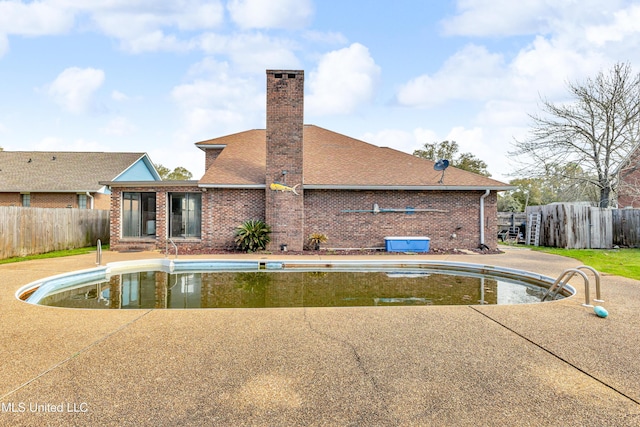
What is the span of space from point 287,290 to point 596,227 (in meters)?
14.1

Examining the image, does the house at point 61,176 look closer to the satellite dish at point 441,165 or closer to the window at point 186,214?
the window at point 186,214

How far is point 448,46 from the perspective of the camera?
13.2 meters

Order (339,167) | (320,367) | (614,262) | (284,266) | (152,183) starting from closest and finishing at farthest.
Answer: (320,367) → (284,266) → (614,262) → (152,183) → (339,167)

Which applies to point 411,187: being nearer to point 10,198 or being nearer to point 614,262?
point 614,262

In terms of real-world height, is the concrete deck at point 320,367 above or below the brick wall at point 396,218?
below

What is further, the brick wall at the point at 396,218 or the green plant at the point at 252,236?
the brick wall at the point at 396,218

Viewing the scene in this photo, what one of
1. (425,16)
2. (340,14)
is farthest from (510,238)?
(340,14)

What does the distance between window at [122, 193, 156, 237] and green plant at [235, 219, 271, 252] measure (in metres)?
4.96

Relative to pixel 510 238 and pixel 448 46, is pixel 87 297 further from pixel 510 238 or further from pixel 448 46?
pixel 510 238

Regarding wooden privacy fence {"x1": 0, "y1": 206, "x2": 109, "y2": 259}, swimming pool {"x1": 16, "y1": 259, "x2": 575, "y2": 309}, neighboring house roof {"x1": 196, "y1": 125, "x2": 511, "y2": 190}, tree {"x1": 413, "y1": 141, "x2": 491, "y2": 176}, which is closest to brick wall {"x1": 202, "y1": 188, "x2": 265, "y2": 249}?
neighboring house roof {"x1": 196, "y1": 125, "x2": 511, "y2": 190}

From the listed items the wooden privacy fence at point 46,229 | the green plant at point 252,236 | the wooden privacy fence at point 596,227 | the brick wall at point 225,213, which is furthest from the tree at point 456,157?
the wooden privacy fence at point 46,229

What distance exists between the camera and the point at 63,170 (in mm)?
20203

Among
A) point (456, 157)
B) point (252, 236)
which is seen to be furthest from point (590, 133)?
point (252, 236)

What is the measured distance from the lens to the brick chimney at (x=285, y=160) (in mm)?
12641
